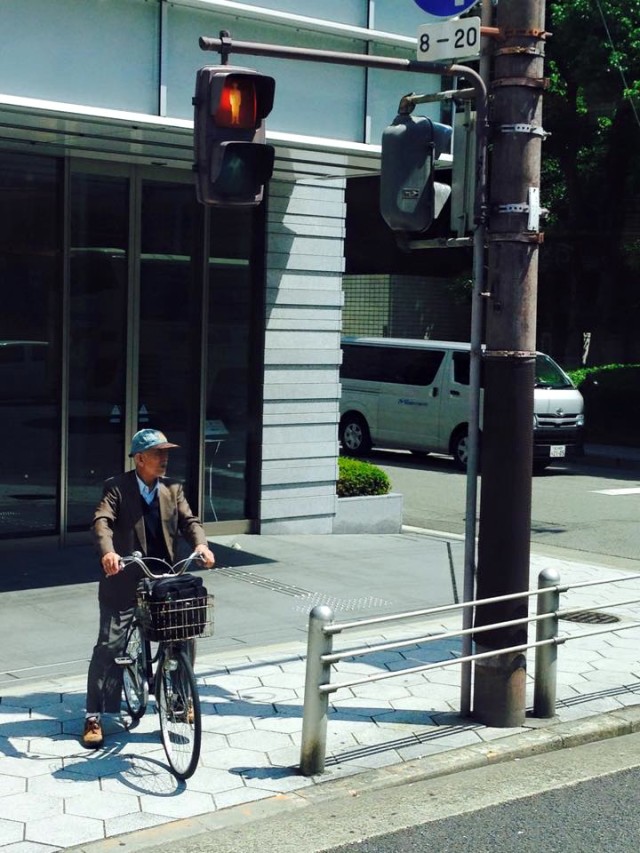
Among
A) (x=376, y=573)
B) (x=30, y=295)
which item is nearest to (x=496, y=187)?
(x=376, y=573)

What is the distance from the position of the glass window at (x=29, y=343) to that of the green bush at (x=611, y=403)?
626 inches

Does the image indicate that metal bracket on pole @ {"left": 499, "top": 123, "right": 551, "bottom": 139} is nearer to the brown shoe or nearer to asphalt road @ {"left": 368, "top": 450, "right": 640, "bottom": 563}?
the brown shoe

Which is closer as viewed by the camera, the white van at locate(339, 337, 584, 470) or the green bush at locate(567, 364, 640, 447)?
the white van at locate(339, 337, 584, 470)

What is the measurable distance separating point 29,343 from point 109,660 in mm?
5715

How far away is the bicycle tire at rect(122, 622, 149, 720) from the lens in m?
6.62

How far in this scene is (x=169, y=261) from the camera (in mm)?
12641

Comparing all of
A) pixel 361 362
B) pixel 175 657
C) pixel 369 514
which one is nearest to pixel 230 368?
pixel 369 514

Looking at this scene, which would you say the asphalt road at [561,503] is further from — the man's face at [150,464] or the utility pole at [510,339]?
the man's face at [150,464]

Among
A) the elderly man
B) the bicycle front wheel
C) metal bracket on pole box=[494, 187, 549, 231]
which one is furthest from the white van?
the bicycle front wheel

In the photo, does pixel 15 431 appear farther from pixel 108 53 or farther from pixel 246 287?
pixel 108 53

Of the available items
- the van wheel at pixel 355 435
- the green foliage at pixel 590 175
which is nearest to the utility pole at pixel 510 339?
the van wheel at pixel 355 435

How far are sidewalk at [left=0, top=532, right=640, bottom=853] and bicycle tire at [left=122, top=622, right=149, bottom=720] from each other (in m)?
0.16

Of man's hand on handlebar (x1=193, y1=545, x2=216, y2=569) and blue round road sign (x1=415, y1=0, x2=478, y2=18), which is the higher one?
blue round road sign (x1=415, y1=0, x2=478, y2=18)

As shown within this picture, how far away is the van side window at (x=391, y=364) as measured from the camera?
2198cm
